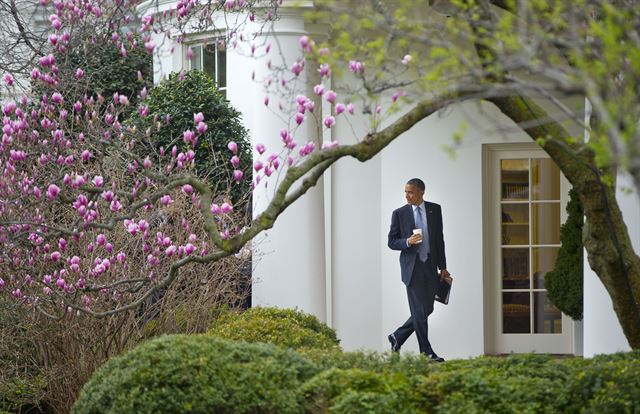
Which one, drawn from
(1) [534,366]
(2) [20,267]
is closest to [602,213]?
(1) [534,366]

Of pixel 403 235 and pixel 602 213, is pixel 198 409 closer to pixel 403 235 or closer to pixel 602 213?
pixel 602 213

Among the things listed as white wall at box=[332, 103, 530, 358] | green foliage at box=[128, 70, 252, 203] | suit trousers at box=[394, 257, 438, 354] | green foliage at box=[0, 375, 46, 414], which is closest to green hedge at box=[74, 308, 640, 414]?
green foliage at box=[0, 375, 46, 414]

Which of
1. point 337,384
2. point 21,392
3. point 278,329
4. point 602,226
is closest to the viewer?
point 337,384

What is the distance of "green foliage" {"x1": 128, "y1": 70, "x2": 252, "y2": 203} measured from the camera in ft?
42.8

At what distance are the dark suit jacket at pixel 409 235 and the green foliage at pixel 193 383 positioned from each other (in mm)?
5001

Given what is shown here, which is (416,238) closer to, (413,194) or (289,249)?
(413,194)

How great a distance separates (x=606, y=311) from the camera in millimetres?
8648

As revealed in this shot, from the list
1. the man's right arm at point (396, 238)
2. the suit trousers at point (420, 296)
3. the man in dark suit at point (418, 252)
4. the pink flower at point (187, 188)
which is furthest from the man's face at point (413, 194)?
the pink flower at point (187, 188)

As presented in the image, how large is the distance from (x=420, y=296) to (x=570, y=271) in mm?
1563

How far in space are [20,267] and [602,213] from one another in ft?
13.5

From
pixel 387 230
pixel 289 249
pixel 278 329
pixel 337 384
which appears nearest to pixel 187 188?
pixel 278 329

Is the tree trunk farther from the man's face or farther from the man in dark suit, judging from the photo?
the man's face

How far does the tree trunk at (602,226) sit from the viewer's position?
715 centimetres

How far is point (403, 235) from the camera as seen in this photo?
38.5ft
